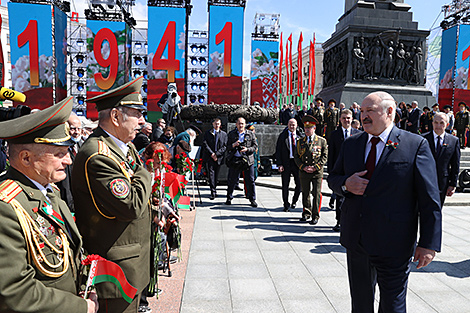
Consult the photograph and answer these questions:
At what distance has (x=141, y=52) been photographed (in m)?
29.3

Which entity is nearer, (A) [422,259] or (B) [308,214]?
(A) [422,259]

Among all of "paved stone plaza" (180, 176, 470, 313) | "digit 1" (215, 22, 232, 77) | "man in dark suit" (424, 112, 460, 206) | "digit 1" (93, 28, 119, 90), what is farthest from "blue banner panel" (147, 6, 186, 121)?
"man in dark suit" (424, 112, 460, 206)

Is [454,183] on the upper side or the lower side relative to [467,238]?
upper

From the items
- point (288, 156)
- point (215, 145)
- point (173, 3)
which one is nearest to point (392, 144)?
point (288, 156)

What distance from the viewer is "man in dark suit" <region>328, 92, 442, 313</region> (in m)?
2.65

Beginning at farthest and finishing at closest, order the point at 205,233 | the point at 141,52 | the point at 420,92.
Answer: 1. the point at 141,52
2. the point at 420,92
3. the point at 205,233

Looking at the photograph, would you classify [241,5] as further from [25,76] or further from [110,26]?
[25,76]

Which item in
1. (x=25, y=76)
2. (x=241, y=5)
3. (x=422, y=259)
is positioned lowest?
(x=422, y=259)

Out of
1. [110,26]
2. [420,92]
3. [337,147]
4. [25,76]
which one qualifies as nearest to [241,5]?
[110,26]

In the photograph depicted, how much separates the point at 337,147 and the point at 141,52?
26.1 metres

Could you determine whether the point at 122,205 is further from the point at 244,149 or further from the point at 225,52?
the point at 225,52

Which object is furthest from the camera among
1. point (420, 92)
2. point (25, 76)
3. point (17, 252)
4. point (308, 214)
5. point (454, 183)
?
point (25, 76)

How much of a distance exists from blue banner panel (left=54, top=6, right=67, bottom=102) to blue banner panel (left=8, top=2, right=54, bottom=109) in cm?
36

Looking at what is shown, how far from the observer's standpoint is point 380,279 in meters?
2.78
